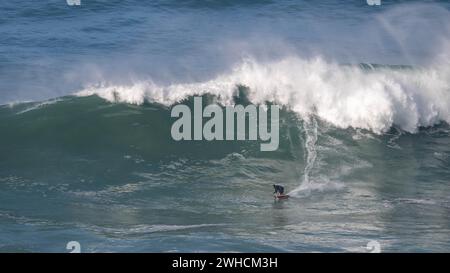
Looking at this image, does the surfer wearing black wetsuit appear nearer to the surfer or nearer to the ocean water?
the surfer

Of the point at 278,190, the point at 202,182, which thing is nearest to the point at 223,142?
the point at 202,182

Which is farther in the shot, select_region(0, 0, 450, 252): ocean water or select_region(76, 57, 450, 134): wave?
select_region(76, 57, 450, 134): wave

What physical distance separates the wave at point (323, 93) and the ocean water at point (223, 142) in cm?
5

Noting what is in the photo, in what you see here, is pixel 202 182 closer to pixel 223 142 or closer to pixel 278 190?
pixel 278 190

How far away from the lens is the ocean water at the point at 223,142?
15.9 m

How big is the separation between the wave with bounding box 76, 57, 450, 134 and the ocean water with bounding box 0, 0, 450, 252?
5 cm

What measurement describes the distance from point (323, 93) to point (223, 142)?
4.19 m

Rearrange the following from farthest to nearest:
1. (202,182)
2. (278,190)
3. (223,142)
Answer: (223,142)
(202,182)
(278,190)

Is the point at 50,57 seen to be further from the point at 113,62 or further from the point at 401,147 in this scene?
the point at 401,147

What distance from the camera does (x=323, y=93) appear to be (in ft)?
79.3

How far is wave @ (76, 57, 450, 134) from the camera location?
2356 cm

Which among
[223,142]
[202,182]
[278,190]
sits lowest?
[202,182]

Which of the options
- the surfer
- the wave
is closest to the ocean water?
the wave

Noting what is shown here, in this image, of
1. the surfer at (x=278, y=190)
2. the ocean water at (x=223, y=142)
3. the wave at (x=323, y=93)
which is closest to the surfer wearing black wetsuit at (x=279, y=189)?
the surfer at (x=278, y=190)
